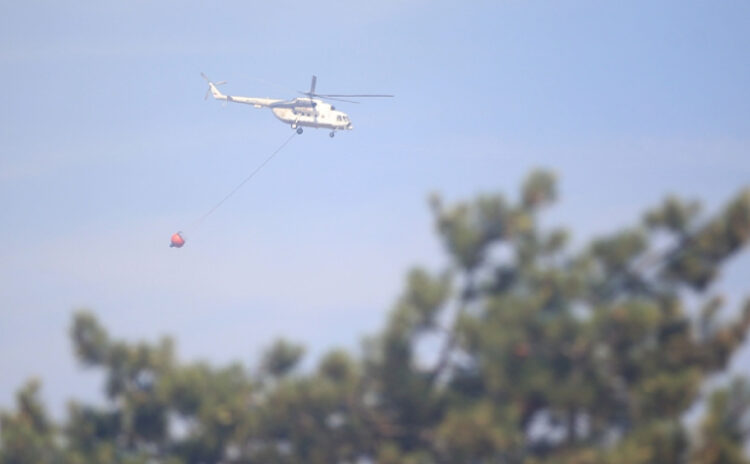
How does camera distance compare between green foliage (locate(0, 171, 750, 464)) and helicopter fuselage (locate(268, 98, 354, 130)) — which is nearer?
green foliage (locate(0, 171, 750, 464))

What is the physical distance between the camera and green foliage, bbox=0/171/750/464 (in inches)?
524

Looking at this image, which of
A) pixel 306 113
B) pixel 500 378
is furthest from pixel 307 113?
pixel 500 378

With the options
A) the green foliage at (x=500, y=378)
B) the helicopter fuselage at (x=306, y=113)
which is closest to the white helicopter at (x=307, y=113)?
the helicopter fuselage at (x=306, y=113)

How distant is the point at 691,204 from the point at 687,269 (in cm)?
92

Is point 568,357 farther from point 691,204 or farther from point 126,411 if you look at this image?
point 126,411

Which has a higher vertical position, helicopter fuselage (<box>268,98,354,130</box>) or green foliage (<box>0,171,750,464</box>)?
helicopter fuselage (<box>268,98,354,130</box>)

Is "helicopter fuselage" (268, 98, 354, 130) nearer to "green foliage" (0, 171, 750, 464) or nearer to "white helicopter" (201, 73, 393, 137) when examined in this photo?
"white helicopter" (201, 73, 393, 137)

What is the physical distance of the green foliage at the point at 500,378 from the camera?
524 inches

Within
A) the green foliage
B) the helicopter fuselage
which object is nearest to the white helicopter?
the helicopter fuselage

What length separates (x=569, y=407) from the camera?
1358 centimetres

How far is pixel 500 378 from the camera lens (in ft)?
45.1

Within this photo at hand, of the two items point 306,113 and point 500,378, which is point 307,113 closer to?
point 306,113

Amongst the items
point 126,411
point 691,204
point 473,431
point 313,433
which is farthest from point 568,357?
point 126,411

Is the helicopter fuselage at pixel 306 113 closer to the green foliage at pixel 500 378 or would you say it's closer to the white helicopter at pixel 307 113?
the white helicopter at pixel 307 113
